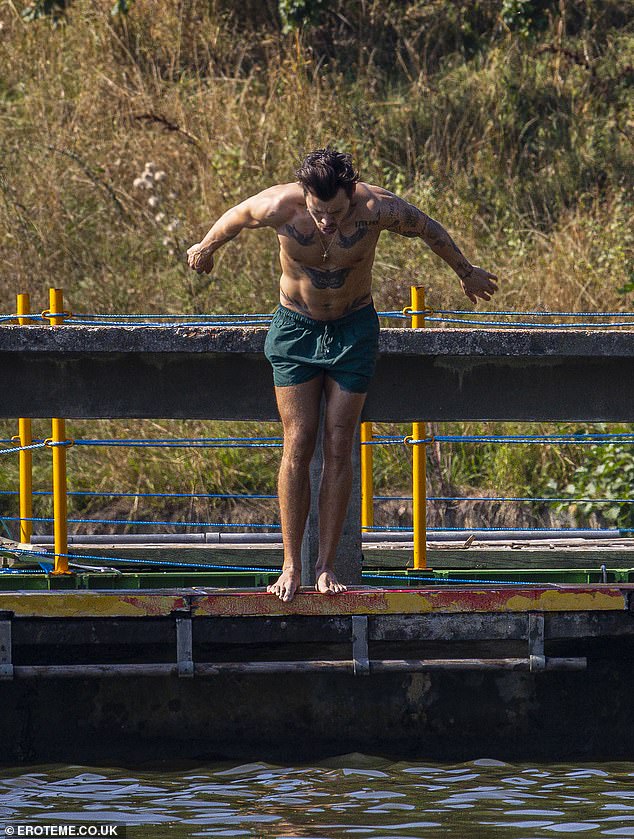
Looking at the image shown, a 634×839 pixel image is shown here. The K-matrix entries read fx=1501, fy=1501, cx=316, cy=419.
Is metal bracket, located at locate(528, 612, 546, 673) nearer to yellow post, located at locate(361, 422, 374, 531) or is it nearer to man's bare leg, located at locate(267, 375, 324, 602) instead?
man's bare leg, located at locate(267, 375, 324, 602)

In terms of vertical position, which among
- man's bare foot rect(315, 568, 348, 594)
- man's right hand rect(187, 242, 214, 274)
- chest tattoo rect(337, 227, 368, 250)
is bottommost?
man's bare foot rect(315, 568, 348, 594)

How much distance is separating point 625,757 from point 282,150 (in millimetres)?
10010

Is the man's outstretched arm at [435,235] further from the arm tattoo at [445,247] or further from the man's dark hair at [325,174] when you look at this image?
the man's dark hair at [325,174]

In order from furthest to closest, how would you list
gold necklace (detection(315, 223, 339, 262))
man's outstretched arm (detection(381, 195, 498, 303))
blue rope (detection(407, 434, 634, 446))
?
1. blue rope (detection(407, 434, 634, 446))
2. man's outstretched arm (detection(381, 195, 498, 303))
3. gold necklace (detection(315, 223, 339, 262))

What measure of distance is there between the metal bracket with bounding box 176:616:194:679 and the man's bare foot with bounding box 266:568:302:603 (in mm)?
378

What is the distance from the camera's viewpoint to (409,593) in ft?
20.8

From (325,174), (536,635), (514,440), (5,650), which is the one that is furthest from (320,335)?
(514,440)

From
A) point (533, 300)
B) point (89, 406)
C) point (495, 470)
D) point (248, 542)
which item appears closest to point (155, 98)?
point (533, 300)

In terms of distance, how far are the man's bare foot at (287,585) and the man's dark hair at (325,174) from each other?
1.57 m

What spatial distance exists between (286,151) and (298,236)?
916cm

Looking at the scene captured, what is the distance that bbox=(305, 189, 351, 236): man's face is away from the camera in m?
6.21

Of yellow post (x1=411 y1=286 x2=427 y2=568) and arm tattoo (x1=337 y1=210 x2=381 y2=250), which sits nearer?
arm tattoo (x1=337 y1=210 x2=381 y2=250)

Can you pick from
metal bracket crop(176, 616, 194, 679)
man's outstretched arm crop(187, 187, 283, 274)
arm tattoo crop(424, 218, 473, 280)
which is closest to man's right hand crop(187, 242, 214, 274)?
man's outstretched arm crop(187, 187, 283, 274)

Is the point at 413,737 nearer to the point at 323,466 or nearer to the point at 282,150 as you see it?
the point at 323,466
